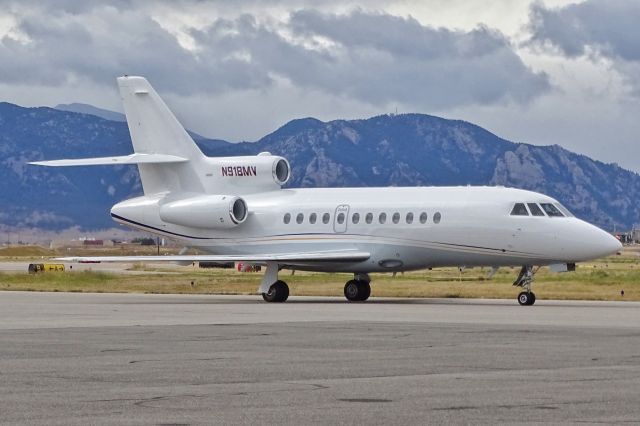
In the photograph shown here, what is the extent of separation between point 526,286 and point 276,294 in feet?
27.4

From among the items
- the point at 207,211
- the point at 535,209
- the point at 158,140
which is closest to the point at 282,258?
the point at 207,211

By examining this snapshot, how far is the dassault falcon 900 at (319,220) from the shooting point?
43.1 metres

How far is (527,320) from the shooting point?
32281 millimetres

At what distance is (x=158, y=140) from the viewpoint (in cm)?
5166

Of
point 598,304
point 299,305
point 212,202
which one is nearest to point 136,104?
point 212,202

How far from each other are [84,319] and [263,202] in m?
17.3

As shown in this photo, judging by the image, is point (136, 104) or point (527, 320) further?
point (136, 104)

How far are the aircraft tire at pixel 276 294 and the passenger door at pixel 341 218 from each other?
2.67m

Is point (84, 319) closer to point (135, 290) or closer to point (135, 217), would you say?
point (135, 217)

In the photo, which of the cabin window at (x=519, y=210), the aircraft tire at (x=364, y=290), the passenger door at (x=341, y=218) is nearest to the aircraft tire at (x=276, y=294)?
the aircraft tire at (x=364, y=290)

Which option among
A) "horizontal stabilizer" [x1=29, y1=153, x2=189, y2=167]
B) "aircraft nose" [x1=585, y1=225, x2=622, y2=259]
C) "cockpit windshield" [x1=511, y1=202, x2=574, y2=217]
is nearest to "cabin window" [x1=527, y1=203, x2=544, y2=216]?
"cockpit windshield" [x1=511, y1=202, x2=574, y2=217]

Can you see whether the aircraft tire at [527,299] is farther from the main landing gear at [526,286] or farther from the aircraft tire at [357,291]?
the aircraft tire at [357,291]

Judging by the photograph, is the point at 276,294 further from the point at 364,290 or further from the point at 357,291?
the point at 364,290

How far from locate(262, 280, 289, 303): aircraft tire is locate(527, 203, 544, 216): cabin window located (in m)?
8.32
